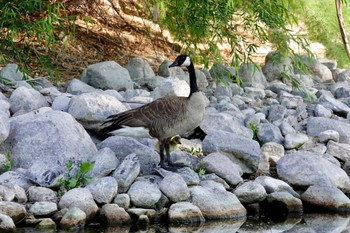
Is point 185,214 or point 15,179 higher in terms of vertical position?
point 185,214

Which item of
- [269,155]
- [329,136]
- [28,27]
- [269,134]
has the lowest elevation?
[269,155]

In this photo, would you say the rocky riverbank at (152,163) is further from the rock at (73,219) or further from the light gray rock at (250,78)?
the light gray rock at (250,78)

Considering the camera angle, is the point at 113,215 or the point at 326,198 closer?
the point at 113,215

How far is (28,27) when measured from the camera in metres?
9.05

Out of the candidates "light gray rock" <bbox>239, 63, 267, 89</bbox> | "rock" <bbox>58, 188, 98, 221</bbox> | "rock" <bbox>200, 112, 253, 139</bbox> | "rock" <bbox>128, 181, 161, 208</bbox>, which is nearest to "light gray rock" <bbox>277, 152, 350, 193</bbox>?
"rock" <bbox>200, 112, 253, 139</bbox>

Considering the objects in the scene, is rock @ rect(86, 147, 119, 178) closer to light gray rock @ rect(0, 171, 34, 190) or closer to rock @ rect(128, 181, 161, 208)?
rock @ rect(128, 181, 161, 208)

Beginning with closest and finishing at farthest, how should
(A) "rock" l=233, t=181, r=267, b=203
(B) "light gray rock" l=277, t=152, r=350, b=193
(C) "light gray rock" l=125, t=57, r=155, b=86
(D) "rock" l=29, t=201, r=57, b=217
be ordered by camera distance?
(D) "rock" l=29, t=201, r=57, b=217 < (A) "rock" l=233, t=181, r=267, b=203 < (B) "light gray rock" l=277, t=152, r=350, b=193 < (C) "light gray rock" l=125, t=57, r=155, b=86

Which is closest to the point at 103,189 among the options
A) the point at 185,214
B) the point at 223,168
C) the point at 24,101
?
the point at 185,214

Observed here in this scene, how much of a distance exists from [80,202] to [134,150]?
1.25m

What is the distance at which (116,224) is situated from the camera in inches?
257

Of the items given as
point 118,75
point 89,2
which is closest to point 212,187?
point 118,75

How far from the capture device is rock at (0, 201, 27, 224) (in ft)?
20.3

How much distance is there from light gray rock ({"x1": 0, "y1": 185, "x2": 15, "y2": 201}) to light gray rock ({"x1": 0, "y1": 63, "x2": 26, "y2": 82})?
346 cm

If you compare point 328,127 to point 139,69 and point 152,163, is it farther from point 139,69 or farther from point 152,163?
point 139,69
